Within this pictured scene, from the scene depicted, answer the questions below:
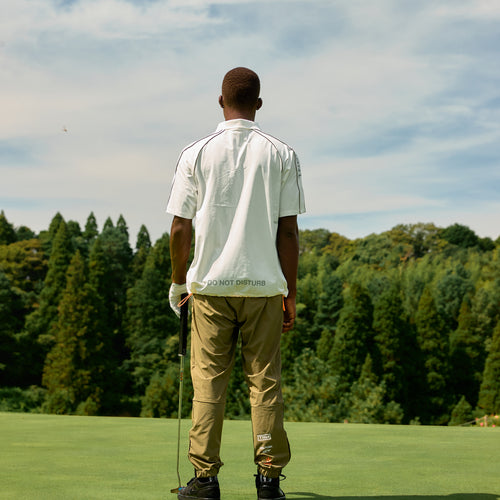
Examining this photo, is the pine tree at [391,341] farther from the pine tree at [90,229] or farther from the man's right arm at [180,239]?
the man's right arm at [180,239]

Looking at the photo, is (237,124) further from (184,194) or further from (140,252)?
(140,252)

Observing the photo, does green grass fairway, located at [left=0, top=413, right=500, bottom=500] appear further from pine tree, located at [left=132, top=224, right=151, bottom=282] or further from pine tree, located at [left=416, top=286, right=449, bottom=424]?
pine tree, located at [left=132, top=224, right=151, bottom=282]

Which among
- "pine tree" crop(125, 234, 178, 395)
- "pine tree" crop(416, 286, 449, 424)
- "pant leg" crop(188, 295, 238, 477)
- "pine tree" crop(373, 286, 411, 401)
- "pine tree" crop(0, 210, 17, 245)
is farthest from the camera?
"pine tree" crop(0, 210, 17, 245)

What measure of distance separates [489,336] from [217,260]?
61.4m

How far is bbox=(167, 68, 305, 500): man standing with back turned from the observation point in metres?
3.64

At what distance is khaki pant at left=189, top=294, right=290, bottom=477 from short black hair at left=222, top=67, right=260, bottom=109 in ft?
3.37

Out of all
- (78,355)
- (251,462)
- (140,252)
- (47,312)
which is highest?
(140,252)

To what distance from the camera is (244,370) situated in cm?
370

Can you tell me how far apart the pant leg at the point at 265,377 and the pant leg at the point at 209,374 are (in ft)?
0.32

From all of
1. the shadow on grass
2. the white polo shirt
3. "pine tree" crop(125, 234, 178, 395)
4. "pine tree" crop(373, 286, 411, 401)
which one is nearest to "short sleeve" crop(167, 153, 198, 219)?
the white polo shirt

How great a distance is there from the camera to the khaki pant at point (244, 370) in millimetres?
3631

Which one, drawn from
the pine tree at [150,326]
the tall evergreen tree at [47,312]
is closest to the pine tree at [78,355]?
the tall evergreen tree at [47,312]

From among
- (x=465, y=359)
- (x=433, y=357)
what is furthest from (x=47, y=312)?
(x=465, y=359)

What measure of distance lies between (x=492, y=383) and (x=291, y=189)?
53.0m
